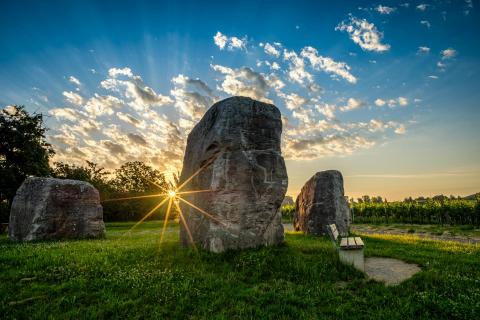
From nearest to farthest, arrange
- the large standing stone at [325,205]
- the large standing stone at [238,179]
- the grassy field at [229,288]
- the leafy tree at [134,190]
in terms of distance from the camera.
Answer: the grassy field at [229,288], the large standing stone at [238,179], the large standing stone at [325,205], the leafy tree at [134,190]

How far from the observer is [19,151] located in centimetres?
3062

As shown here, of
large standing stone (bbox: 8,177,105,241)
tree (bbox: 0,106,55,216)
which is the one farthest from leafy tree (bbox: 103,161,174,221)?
large standing stone (bbox: 8,177,105,241)

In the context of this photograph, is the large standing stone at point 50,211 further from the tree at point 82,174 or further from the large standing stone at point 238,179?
the tree at point 82,174

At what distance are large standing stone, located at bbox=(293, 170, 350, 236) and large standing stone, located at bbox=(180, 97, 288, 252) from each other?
24.1ft

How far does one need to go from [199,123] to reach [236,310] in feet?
25.6

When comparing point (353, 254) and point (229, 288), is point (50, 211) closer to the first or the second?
point (229, 288)

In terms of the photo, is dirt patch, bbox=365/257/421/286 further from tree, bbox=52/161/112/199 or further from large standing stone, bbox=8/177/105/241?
tree, bbox=52/161/112/199

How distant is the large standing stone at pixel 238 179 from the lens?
29.1ft

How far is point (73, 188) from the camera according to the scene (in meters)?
15.8

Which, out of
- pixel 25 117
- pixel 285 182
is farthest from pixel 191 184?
pixel 25 117

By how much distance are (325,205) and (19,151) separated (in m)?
33.5

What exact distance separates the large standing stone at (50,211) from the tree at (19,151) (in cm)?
1759

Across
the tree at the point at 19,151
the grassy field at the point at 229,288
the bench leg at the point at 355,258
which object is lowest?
the grassy field at the point at 229,288

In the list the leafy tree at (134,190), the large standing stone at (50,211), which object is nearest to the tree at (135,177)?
the leafy tree at (134,190)
